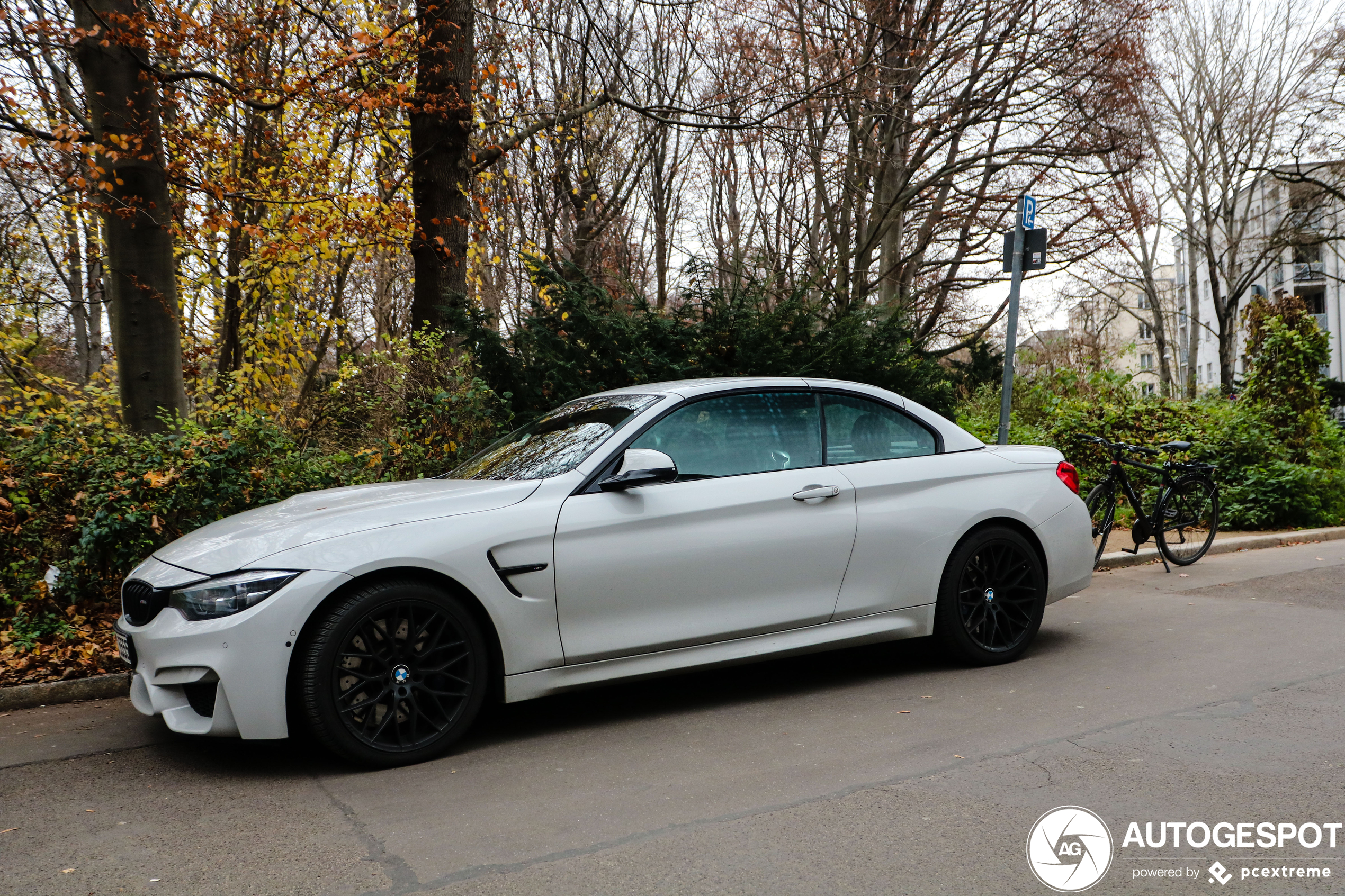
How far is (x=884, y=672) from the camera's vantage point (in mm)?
5820

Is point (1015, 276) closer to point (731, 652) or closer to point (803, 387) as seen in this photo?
point (803, 387)

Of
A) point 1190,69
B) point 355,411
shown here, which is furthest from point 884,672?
point 1190,69

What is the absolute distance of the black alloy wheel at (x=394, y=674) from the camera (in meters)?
4.20

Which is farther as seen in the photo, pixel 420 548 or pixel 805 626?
pixel 805 626

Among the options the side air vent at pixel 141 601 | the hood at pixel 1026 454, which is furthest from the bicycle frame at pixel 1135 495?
the side air vent at pixel 141 601

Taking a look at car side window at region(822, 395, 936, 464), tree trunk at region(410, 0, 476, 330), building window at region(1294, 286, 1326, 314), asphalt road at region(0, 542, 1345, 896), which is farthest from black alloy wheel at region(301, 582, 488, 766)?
building window at region(1294, 286, 1326, 314)

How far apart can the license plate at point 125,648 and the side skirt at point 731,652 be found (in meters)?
1.63

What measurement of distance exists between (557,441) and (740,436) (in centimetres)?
95

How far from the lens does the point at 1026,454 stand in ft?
20.2

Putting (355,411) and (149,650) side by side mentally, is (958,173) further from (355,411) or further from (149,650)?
(149,650)

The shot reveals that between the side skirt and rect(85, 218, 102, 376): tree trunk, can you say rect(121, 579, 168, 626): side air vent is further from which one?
rect(85, 218, 102, 376): tree trunk

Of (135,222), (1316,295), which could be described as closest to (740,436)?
(135,222)

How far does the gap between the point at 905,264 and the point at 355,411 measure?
503 inches

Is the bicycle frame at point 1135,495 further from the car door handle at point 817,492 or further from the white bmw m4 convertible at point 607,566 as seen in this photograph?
the car door handle at point 817,492
